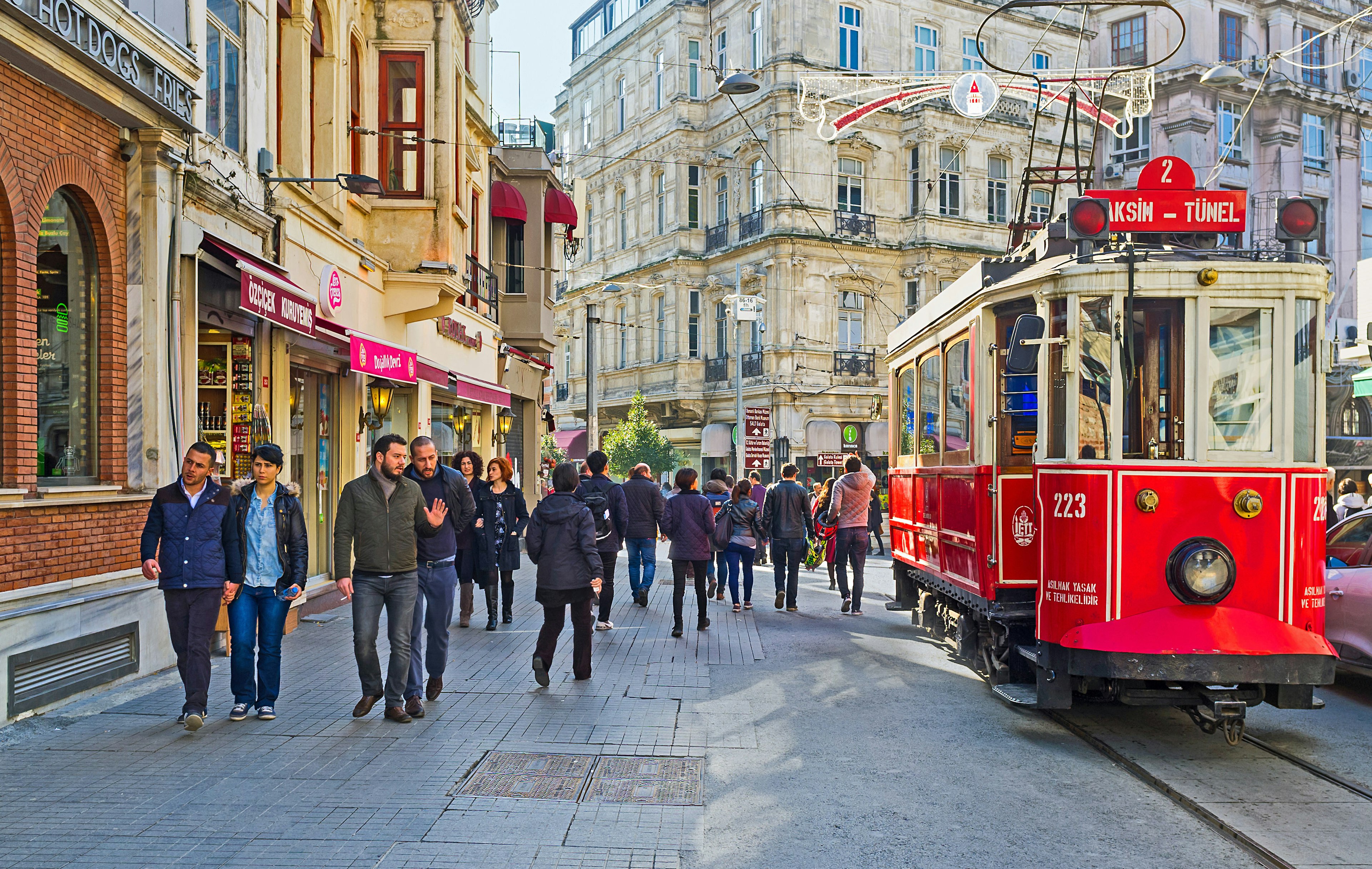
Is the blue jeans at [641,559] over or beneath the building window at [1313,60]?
beneath

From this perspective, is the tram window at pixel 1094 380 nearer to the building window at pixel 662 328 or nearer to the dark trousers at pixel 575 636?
the dark trousers at pixel 575 636

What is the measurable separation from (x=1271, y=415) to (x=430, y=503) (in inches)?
223

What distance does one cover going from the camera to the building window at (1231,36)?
134 ft

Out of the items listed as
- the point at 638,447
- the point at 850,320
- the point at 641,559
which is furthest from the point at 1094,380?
the point at 850,320

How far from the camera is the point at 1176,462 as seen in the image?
7.22m

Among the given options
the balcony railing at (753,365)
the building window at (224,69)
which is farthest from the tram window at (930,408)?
the balcony railing at (753,365)

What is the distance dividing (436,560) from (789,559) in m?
7.24

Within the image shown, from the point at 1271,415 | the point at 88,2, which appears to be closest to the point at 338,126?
the point at 88,2

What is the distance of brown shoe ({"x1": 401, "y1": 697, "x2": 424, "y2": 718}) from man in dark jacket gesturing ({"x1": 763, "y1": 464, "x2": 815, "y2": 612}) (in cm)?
717

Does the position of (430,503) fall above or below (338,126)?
below

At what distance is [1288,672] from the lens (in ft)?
22.9

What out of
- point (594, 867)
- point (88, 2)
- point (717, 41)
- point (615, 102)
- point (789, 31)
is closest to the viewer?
point (594, 867)

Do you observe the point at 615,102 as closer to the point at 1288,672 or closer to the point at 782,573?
the point at 782,573

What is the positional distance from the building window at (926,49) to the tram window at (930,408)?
32009 mm
